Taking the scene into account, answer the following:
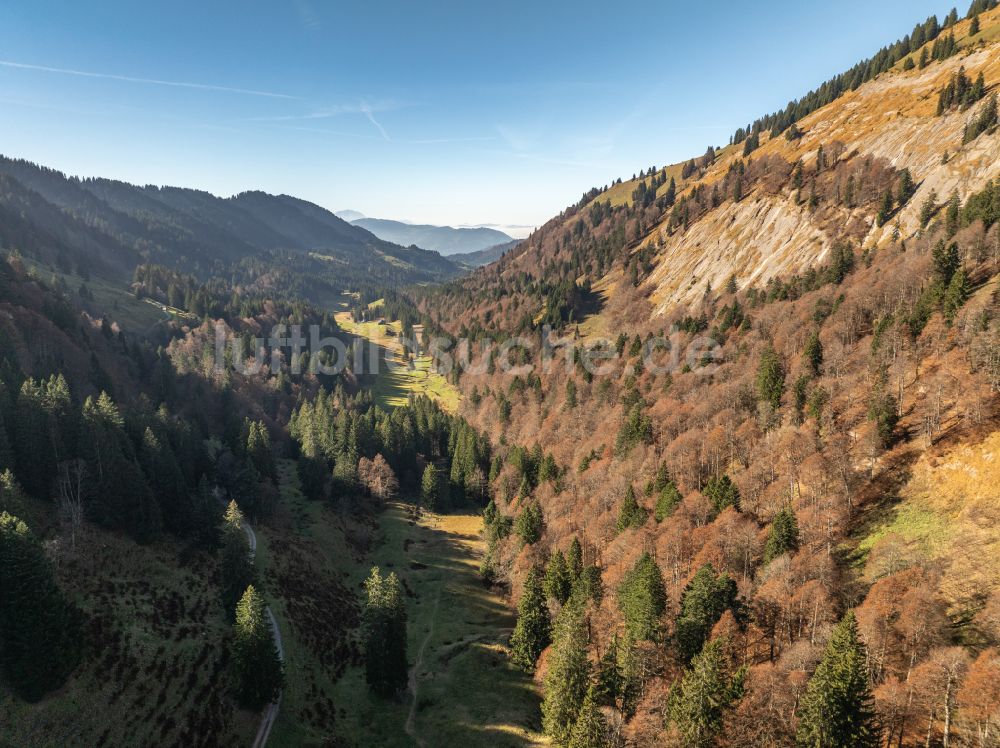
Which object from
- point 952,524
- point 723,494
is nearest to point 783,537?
point 952,524

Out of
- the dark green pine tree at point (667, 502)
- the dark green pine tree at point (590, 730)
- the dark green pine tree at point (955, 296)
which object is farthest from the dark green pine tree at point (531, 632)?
the dark green pine tree at point (955, 296)

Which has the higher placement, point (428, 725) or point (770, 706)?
point (770, 706)

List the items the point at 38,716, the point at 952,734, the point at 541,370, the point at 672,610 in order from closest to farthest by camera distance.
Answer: the point at 952,734 < the point at 38,716 < the point at 672,610 < the point at 541,370

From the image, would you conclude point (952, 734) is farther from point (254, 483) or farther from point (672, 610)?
point (254, 483)

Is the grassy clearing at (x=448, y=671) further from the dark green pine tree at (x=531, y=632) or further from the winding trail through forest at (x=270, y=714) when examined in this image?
the winding trail through forest at (x=270, y=714)

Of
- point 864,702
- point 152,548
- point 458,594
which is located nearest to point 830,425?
point 864,702

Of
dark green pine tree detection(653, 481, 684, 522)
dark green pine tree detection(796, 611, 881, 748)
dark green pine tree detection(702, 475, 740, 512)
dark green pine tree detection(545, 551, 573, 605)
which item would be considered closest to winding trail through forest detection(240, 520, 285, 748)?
dark green pine tree detection(545, 551, 573, 605)

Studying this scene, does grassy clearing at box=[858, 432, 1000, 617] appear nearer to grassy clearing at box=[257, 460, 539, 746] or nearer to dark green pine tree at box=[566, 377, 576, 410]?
grassy clearing at box=[257, 460, 539, 746]
